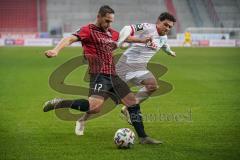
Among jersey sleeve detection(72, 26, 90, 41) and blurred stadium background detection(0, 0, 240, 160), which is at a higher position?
jersey sleeve detection(72, 26, 90, 41)

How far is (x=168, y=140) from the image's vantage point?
921cm

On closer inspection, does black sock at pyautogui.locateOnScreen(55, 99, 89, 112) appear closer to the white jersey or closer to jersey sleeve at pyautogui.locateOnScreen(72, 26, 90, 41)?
jersey sleeve at pyautogui.locateOnScreen(72, 26, 90, 41)

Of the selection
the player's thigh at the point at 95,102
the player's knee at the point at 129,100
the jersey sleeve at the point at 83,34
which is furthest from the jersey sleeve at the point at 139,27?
the player's thigh at the point at 95,102

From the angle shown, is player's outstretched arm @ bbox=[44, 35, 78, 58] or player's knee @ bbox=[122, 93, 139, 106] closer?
player's outstretched arm @ bbox=[44, 35, 78, 58]

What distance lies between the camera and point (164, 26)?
400 inches

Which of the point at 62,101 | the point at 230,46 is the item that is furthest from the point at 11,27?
the point at 62,101

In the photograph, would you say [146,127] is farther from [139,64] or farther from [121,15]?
[121,15]

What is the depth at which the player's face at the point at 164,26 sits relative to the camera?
10070mm

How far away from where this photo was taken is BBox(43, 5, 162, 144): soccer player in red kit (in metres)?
8.98

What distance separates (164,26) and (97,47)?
→ 166 cm

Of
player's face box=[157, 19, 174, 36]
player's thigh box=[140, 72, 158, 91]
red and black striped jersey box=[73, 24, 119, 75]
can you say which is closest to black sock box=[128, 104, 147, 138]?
red and black striped jersey box=[73, 24, 119, 75]

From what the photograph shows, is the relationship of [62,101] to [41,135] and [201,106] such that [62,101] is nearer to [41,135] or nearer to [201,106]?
[41,135]

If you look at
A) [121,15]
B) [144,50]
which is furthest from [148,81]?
[121,15]

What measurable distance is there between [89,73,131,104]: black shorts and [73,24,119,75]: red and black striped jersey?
10 centimetres
